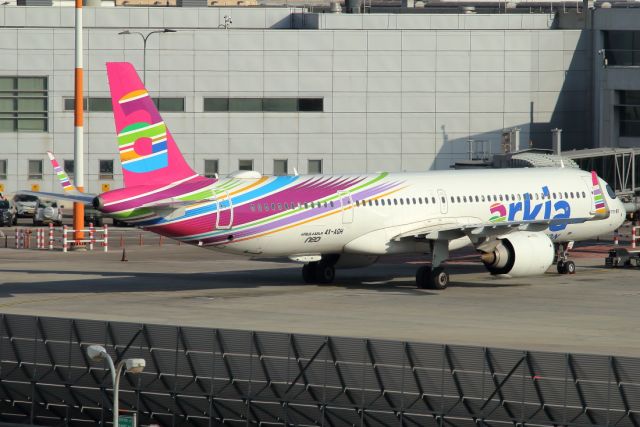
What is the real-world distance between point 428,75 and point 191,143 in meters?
19.9

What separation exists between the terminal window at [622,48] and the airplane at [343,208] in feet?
152

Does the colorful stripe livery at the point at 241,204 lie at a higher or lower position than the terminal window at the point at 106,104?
lower

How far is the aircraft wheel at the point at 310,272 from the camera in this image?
5056cm

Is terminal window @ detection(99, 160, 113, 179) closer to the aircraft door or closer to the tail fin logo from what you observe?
the aircraft door

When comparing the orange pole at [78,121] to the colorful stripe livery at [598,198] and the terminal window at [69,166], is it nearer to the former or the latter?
the colorful stripe livery at [598,198]

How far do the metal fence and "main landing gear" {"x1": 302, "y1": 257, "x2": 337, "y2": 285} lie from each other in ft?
73.8

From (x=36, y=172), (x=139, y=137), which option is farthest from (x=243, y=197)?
(x=36, y=172)

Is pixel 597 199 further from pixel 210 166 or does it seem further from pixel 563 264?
pixel 210 166

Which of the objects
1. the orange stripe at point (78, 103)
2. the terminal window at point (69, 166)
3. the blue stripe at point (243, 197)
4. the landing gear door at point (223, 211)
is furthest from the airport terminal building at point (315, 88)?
the landing gear door at point (223, 211)

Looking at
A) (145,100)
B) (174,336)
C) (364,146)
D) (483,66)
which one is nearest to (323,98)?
(364,146)

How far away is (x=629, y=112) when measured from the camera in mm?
99875

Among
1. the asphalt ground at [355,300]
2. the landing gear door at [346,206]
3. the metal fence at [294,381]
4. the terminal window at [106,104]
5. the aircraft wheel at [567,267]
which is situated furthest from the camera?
the terminal window at [106,104]

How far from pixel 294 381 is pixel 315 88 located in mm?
78166

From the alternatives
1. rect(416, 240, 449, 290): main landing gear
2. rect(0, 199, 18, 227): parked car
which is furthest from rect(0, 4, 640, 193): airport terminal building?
rect(416, 240, 449, 290): main landing gear
